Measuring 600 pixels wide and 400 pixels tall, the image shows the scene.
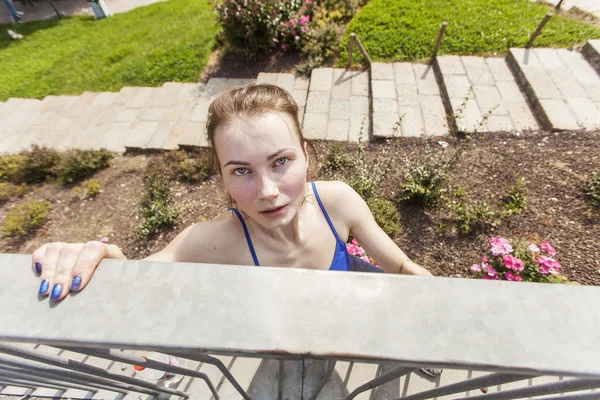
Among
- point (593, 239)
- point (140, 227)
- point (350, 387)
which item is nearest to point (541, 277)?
point (593, 239)

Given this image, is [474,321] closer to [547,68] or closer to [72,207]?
[72,207]

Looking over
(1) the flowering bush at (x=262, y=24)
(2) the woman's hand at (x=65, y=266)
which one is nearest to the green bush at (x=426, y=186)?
(2) the woman's hand at (x=65, y=266)

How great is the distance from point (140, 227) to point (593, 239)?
483 cm

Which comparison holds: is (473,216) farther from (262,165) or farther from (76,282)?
(76,282)

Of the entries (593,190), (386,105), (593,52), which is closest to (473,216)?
(593,190)

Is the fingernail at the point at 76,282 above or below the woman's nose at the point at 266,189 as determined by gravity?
above

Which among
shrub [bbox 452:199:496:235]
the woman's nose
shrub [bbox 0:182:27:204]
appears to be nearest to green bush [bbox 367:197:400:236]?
shrub [bbox 452:199:496:235]

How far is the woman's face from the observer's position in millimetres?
1311

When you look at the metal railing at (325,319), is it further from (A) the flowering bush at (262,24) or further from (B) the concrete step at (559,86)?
(A) the flowering bush at (262,24)

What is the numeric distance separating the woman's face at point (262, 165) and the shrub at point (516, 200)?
266 centimetres

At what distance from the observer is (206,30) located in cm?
724

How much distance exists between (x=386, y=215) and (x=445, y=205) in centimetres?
70

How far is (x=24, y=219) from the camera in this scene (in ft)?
12.6

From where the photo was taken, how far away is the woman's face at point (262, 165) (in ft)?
4.30
